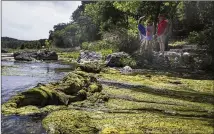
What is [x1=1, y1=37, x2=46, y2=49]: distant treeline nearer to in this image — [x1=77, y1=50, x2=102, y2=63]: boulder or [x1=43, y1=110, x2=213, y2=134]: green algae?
[x1=43, y1=110, x2=213, y2=134]: green algae

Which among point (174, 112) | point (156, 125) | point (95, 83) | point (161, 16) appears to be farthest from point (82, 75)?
point (161, 16)

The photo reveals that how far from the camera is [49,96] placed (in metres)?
8.24

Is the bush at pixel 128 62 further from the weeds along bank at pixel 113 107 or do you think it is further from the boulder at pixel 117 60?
the weeds along bank at pixel 113 107

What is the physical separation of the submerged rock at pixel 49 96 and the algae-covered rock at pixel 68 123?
702 millimetres

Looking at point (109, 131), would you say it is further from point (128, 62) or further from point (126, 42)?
point (126, 42)

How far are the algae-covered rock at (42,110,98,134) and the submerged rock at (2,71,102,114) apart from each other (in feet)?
2.30

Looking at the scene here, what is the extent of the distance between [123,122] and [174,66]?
1316 centimetres

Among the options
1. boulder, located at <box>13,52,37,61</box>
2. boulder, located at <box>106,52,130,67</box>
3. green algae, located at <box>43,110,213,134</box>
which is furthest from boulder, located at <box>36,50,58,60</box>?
green algae, located at <box>43,110,213,134</box>

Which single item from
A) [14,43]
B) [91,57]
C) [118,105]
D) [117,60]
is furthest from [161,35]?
[118,105]

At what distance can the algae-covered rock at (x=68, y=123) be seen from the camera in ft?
21.0

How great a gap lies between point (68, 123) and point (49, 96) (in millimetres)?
1673

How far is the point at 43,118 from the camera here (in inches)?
281

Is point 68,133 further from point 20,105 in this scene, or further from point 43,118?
point 20,105

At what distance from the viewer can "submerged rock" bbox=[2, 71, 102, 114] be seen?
780cm
